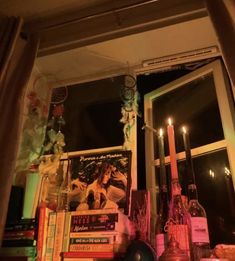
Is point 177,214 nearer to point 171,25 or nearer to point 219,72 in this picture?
point 219,72

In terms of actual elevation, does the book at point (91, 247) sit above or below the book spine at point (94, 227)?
below

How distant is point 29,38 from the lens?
1.80 meters

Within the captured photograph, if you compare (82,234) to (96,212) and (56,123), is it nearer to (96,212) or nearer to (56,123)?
(96,212)

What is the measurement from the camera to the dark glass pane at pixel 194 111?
5.36 ft

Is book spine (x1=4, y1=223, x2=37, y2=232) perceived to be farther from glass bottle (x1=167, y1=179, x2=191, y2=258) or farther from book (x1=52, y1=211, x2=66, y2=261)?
glass bottle (x1=167, y1=179, x2=191, y2=258)

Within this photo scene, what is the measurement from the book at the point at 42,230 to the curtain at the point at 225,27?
0.95 m

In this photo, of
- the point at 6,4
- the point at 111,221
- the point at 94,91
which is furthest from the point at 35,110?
the point at 111,221

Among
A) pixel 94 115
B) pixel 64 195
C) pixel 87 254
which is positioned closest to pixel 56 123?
pixel 94 115

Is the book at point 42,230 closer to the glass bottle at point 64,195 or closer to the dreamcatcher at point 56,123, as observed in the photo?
the glass bottle at point 64,195

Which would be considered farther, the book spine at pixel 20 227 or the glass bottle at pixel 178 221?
the book spine at pixel 20 227

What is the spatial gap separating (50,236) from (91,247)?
200 millimetres

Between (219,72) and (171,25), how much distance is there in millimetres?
380

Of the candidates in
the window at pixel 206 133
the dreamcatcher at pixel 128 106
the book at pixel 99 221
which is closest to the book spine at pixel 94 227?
the book at pixel 99 221

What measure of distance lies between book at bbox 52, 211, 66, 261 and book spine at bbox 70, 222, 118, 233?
0.05 metres
